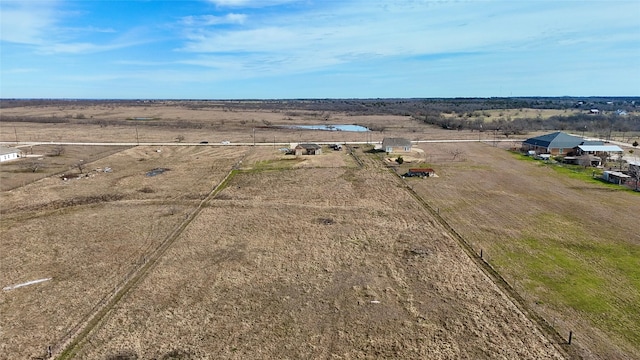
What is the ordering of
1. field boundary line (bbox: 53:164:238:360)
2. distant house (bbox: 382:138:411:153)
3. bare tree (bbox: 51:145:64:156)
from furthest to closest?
distant house (bbox: 382:138:411:153), bare tree (bbox: 51:145:64:156), field boundary line (bbox: 53:164:238:360)

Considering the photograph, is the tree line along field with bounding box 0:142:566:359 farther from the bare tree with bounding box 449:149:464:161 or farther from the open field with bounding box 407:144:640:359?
the bare tree with bounding box 449:149:464:161

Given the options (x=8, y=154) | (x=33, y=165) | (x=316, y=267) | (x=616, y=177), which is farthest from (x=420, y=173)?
(x=8, y=154)

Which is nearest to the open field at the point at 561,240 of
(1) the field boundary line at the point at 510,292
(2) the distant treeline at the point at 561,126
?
(1) the field boundary line at the point at 510,292

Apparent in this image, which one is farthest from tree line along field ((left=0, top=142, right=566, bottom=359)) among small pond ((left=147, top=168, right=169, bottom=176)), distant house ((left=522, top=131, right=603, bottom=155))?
distant house ((left=522, top=131, right=603, bottom=155))

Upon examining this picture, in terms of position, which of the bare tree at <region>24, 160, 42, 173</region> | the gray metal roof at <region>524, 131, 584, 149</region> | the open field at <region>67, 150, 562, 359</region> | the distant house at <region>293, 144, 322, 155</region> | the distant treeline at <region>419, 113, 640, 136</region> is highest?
the distant treeline at <region>419, 113, 640, 136</region>

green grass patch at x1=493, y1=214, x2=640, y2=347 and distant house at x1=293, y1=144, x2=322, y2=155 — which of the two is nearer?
green grass patch at x1=493, y1=214, x2=640, y2=347

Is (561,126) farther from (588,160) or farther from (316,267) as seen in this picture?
(316,267)

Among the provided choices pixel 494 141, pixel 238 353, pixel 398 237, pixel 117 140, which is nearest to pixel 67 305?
pixel 238 353

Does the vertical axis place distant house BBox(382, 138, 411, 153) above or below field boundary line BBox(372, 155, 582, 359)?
above
